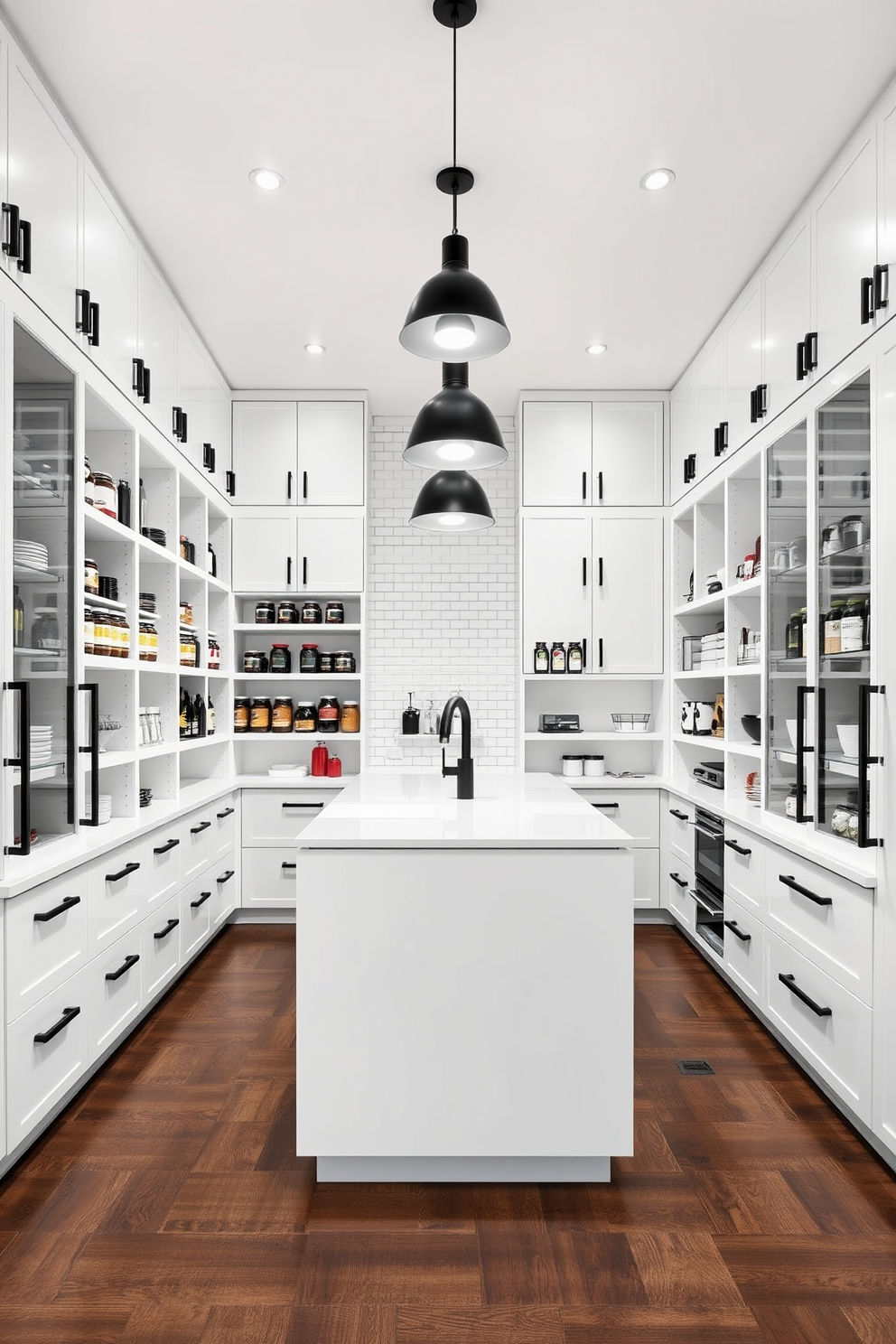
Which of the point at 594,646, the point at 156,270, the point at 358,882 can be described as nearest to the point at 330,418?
the point at 156,270

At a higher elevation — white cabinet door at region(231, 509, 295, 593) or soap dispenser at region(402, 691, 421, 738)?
white cabinet door at region(231, 509, 295, 593)

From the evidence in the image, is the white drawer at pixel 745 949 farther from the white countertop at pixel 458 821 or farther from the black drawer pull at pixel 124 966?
the black drawer pull at pixel 124 966

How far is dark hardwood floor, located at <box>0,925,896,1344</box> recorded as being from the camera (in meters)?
1.76

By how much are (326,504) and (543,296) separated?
1816 millimetres

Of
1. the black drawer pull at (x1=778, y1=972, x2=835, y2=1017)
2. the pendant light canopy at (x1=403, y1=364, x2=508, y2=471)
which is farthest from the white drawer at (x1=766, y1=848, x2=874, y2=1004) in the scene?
the pendant light canopy at (x1=403, y1=364, x2=508, y2=471)

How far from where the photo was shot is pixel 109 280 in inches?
121

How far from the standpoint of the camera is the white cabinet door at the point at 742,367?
3624mm

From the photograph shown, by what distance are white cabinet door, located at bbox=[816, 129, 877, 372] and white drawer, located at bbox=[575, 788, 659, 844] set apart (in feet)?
8.66

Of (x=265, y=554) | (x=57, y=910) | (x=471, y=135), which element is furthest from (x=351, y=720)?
(x=471, y=135)

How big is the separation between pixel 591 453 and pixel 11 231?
350 cm

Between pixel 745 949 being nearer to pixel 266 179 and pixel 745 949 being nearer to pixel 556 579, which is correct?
pixel 556 579

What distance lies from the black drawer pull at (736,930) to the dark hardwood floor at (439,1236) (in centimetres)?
64

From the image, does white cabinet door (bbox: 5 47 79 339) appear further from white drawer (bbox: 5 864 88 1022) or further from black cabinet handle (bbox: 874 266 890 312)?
black cabinet handle (bbox: 874 266 890 312)

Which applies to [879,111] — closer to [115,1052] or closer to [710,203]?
[710,203]
